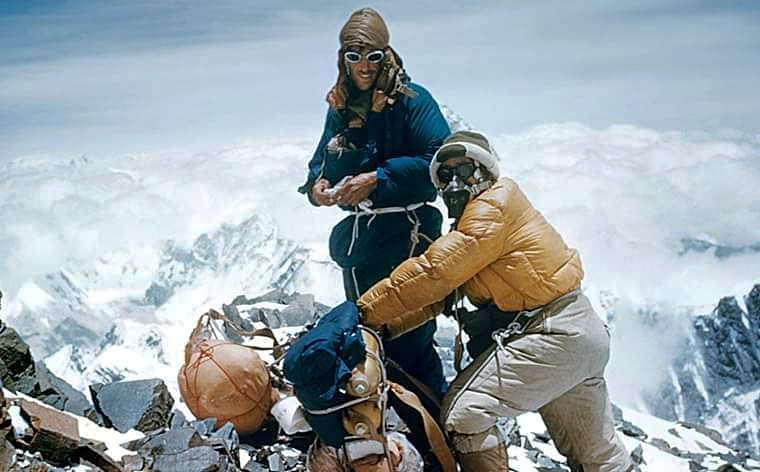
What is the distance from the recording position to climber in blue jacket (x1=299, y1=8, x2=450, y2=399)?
7066 millimetres


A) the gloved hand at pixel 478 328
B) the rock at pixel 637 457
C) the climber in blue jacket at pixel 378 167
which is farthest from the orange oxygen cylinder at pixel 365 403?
the rock at pixel 637 457

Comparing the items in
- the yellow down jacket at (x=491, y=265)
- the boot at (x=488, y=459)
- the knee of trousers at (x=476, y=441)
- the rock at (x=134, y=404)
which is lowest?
the rock at (x=134, y=404)

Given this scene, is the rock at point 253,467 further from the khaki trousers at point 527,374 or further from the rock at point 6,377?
the rock at point 6,377

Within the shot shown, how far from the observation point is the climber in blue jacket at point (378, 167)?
7066mm

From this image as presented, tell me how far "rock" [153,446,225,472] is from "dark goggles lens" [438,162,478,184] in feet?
9.45

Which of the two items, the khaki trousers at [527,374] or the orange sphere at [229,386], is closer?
the khaki trousers at [527,374]

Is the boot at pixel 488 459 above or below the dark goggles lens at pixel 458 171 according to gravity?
below

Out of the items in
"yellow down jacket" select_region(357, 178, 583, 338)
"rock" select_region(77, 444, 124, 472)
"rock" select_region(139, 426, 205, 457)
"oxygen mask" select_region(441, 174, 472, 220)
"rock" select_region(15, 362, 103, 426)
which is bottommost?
"rock" select_region(15, 362, 103, 426)

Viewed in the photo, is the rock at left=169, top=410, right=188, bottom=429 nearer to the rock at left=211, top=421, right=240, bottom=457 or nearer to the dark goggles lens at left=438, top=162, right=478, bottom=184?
the rock at left=211, top=421, right=240, bottom=457

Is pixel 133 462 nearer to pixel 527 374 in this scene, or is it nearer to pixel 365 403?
pixel 365 403

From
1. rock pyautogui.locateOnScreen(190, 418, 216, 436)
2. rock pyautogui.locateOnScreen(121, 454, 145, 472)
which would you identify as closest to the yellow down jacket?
rock pyautogui.locateOnScreen(190, 418, 216, 436)

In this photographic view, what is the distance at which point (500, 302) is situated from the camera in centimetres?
642

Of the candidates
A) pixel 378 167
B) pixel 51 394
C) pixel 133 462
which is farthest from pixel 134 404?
pixel 378 167

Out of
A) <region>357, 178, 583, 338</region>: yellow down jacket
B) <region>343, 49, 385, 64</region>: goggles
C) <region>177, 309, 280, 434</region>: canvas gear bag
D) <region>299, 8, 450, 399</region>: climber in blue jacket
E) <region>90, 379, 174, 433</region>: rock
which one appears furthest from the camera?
<region>90, 379, 174, 433</region>: rock
